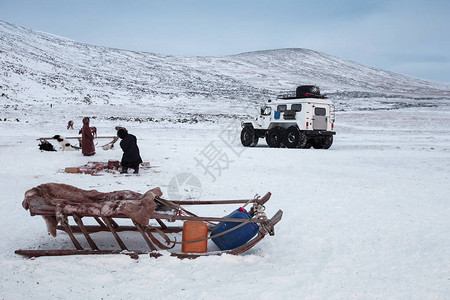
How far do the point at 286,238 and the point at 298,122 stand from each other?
42.9ft

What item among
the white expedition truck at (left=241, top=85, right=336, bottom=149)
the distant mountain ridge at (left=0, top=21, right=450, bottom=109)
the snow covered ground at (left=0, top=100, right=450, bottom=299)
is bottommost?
the snow covered ground at (left=0, top=100, right=450, bottom=299)

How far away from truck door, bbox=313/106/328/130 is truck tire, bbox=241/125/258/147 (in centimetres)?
329

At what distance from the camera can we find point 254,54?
11769 centimetres

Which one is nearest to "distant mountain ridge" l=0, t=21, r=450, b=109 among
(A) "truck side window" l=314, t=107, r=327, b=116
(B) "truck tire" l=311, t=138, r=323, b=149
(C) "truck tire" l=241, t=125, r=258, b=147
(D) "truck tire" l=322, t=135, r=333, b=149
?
(C) "truck tire" l=241, t=125, r=258, b=147

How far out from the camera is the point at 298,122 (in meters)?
18.5

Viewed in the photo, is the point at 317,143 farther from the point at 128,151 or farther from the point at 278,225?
the point at 278,225

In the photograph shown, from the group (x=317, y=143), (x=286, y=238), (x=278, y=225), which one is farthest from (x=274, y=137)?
(x=286, y=238)

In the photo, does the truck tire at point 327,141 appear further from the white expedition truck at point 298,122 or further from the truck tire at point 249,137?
the truck tire at point 249,137

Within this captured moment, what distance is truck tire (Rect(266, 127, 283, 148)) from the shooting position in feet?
63.3

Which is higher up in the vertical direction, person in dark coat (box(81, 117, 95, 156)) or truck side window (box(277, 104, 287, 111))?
truck side window (box(277, 104, 287, 111))

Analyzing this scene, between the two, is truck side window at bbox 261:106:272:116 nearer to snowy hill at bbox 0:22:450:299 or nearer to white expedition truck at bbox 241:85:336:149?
white expedition truck at bbox 241:85:336:149

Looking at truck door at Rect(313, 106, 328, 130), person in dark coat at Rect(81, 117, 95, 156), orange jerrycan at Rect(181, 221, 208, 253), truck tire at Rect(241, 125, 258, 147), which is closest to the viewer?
orange jerrycan at Rect(181, 221, 208, 253)

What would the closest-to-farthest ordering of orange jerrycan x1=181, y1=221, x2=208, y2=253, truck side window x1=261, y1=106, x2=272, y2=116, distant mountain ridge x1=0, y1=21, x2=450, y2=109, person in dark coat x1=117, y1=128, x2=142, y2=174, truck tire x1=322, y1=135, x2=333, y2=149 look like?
orange jerrycan x1=181, y1=221, x2=208, y2=253
person in dark coat x1=117, y1=128, x2=142, y2=174
truck tire x1=322, y1=135, x2=333, y2=149
truck side window x1=261, y1=106, x2=272, y2=116
distant mountain ridge x1=0, y1=21, x2=450, y2=109

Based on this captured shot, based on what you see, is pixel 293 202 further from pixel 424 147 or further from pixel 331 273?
pixel 424 147
